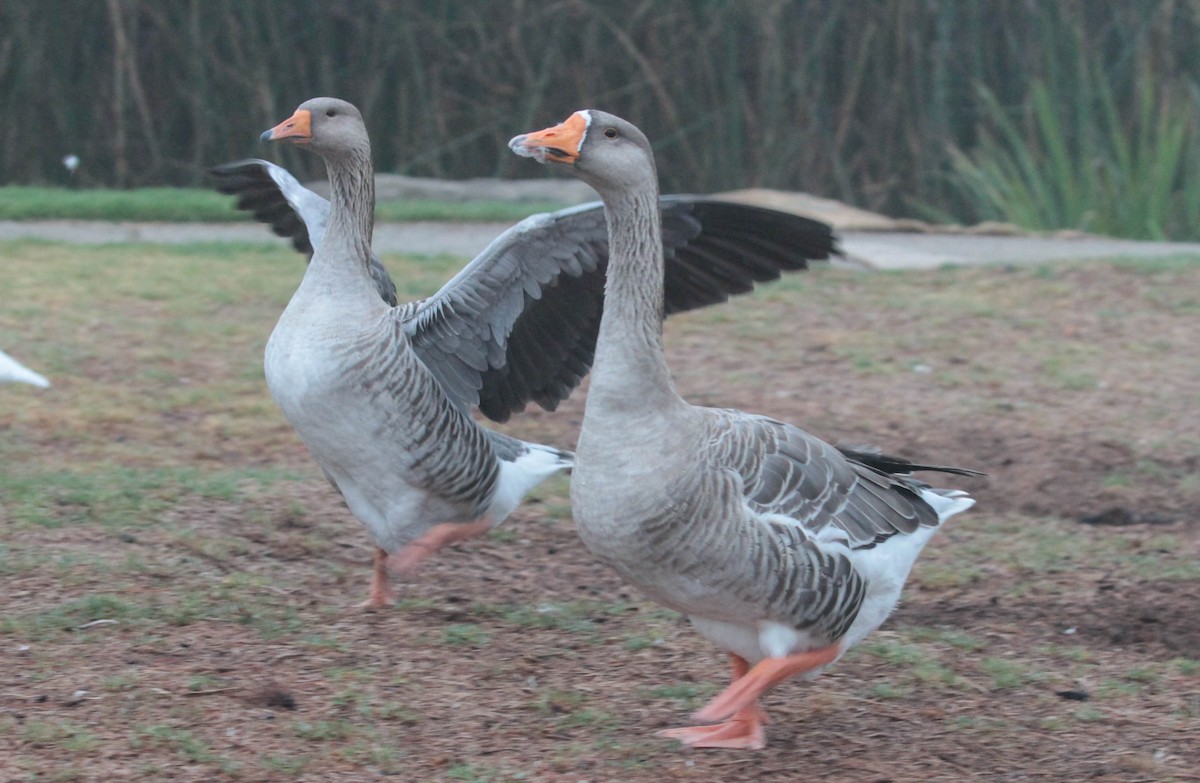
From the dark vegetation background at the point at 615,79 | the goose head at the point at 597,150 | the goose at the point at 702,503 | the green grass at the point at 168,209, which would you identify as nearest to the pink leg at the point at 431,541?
the goose at the point at 702,503

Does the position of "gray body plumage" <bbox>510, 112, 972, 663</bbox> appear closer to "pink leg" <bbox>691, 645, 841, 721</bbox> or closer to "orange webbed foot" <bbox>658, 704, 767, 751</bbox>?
"pink leg" <bbox>691, 645, 841, 721</bbox>

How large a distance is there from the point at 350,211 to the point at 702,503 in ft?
6.01

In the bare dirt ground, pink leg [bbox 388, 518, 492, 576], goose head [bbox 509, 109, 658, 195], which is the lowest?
the bare dirt ground

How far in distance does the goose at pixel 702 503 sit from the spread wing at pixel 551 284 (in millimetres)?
805

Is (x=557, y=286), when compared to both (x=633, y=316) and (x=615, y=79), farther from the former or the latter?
(x=615, y=79)

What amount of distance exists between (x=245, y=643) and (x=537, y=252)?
5.05 feet

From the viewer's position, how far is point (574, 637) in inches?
173

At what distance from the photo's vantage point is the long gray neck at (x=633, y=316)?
136 inches

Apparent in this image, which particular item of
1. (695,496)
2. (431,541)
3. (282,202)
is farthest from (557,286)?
(695,496)

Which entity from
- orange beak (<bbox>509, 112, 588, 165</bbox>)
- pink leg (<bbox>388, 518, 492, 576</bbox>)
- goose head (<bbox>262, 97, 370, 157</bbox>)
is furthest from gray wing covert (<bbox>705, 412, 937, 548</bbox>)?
goose head (<bbox>262, 97, 370, 157</bbox>)

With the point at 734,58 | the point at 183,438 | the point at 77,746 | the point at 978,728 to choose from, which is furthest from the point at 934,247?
the point at 77,746

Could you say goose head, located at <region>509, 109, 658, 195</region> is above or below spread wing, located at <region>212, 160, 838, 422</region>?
above

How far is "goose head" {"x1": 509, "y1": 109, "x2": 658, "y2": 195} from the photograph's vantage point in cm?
340

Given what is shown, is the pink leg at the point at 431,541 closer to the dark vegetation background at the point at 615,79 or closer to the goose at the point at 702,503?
the goose at the point at 702,503
